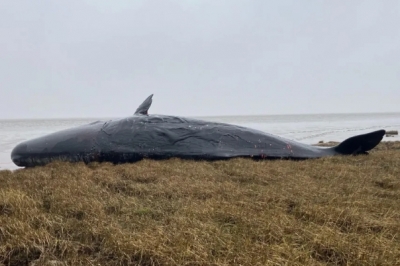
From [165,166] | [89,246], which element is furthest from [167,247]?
[165,166]

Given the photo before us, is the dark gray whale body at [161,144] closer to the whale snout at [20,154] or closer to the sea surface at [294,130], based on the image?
the whale snout at [20,154]

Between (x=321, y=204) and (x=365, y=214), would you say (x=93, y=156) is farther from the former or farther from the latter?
(x=365, y=214)

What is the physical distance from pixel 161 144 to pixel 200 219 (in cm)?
503

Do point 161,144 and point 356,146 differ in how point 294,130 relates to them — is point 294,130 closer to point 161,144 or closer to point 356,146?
point 356,146

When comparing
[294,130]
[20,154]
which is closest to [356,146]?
[20,154]

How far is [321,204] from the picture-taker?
443 cm

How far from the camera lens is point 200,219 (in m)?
3.83

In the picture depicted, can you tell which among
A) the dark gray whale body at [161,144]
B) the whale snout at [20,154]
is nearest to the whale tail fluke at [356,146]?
the dark gray whale body at [161,144]

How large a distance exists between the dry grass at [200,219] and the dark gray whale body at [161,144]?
6.61ft

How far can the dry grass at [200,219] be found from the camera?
2949mm

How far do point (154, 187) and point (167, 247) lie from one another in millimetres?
2533

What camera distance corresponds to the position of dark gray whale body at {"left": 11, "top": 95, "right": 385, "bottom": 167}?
339 inches

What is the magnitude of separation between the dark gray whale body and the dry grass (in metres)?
2.02

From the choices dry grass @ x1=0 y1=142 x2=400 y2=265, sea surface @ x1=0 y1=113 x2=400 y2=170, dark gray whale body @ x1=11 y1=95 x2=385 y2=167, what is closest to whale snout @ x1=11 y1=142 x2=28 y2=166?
dark gray whale body @ x1=11 y1=95 x2=385 y2=167
